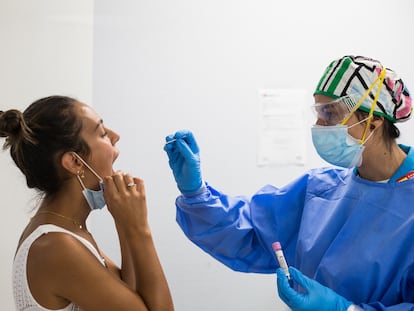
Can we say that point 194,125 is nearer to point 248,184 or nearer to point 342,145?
point 248,184

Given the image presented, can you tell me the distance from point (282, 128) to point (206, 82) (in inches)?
14.9

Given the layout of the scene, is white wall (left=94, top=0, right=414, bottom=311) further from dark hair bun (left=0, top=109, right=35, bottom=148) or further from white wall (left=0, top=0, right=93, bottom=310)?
dark hair bun (left=0, top=109, right=35, bottom=148)

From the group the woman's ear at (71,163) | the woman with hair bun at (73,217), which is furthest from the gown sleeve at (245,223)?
the woman's ear at (71,163)

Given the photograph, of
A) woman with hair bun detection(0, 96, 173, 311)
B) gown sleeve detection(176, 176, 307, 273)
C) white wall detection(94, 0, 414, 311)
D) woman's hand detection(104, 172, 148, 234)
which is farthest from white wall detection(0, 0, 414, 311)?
woman's hand detection(104, 172, 148, 234)

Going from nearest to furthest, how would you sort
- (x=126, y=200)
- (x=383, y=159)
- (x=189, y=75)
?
(x=126, y=200)
(x=383, y=159)
(x=189, y=75)

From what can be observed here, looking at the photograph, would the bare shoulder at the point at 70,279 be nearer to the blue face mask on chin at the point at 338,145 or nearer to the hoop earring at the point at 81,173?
the hoop earring at the point at 81,173

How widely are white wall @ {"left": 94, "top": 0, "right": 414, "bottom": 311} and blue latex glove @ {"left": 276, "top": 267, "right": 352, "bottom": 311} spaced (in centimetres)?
83

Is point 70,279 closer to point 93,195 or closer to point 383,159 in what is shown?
point 93,195

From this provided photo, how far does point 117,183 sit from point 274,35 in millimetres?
1165

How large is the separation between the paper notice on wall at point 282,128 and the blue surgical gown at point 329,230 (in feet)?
1.66

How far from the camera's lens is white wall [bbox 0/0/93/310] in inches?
66.2

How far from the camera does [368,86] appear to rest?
1.14m

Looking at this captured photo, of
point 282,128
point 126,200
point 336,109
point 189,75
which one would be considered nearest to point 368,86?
point 336,109

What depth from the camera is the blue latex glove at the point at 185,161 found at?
1.33m
